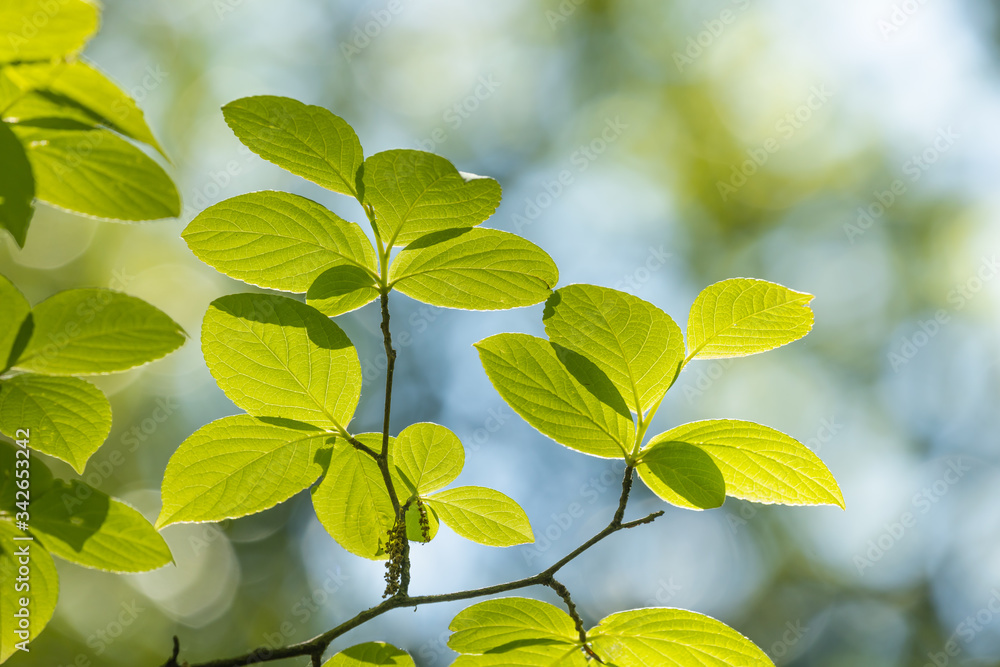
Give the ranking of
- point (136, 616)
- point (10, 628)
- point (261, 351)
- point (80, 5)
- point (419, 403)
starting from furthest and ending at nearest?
point (419, 403), point (136, 616), point (261, 351), point (10, 628), point (80, 5)

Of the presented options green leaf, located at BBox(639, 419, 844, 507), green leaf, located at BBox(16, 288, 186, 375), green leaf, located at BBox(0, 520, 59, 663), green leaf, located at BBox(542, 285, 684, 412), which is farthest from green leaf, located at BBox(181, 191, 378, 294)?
green leaf, located at BBox(639, 419, 844, 507)

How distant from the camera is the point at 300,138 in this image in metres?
0.82

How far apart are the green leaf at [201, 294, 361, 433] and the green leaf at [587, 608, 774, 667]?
46cm

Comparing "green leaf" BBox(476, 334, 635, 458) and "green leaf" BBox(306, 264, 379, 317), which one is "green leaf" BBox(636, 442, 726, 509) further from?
"green leaf" BBox(306, 264, 379, 317)

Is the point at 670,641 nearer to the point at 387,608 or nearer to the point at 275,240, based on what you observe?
the point at 387,608

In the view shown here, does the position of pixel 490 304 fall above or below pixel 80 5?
below

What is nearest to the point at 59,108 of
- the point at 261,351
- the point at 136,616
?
the point at 261,351

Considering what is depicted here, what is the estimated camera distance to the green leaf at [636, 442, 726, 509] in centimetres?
87

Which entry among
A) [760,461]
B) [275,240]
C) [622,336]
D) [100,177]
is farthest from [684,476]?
[100,177]

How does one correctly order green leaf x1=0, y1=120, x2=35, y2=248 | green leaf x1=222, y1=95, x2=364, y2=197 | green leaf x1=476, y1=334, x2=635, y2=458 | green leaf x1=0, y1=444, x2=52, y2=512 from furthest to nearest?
green leaf x1=476, y1=334, x2=635, y2=458, green leaf x1=222, y1=95, x2=364, y2=197, green leaf x1=0, y1=444, x2=52, y2=512, green leaf x1=0, y1=120, x2=35, y2=248

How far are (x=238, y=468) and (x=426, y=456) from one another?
0.86 ft

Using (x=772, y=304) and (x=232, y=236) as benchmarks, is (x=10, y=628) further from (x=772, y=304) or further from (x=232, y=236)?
(x=772, y=304)

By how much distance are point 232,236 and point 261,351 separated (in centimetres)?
15

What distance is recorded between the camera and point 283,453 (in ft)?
2.94
